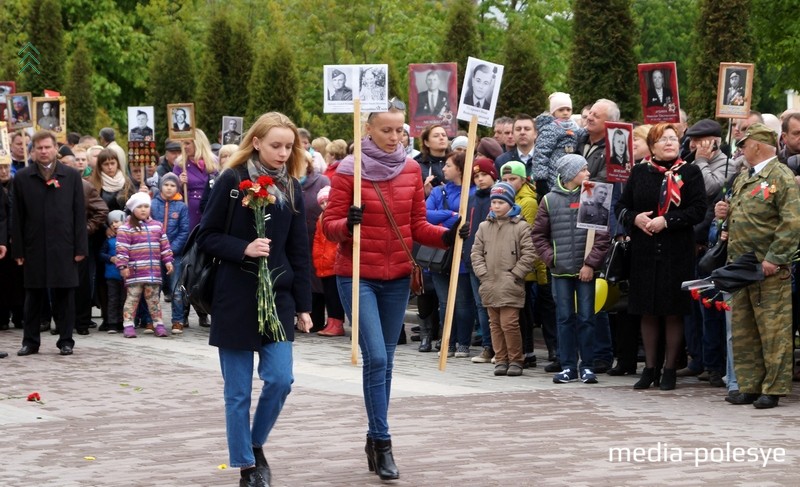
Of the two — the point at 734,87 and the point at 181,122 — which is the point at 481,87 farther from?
the point at 181,122

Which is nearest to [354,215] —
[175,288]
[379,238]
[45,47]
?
[379,238]

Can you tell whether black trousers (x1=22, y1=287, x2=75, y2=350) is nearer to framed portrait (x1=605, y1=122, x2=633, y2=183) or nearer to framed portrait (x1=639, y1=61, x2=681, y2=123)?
framed portrait (x1=605, y1=122, x2=633, y2=183)

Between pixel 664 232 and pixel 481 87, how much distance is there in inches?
79.6

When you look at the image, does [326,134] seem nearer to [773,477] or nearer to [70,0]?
[70,0]

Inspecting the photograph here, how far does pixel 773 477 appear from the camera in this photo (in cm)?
855

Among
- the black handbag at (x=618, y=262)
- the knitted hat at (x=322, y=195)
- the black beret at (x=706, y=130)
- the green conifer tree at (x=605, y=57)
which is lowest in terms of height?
the black handbag at (x=618, y=262)

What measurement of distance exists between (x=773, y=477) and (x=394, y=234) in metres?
2.64

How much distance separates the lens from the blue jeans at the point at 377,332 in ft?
28.7

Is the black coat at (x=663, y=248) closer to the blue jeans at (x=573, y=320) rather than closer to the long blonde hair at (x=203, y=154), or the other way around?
the blue jeans at (x=573, y=320)

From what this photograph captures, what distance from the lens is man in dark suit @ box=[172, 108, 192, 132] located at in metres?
19.8

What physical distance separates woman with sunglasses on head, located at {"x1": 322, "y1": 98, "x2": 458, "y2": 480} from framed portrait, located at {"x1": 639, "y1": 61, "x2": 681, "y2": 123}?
5.21m

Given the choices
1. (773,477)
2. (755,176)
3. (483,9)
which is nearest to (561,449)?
(773,477)

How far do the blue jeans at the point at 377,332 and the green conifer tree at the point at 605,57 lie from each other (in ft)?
43.9

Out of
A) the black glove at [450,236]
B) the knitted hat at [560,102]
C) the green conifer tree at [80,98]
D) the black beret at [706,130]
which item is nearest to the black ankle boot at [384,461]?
the black glove at [450,236]
